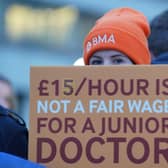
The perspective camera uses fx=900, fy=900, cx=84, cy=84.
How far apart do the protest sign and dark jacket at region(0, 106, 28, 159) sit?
0.27m

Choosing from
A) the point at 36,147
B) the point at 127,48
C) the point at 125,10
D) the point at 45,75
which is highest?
the point at 125,10

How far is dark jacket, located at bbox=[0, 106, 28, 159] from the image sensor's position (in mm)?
3219

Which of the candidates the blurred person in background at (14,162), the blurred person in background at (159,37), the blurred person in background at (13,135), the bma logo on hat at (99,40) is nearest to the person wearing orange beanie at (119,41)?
the bma logo on hat at (99,40)

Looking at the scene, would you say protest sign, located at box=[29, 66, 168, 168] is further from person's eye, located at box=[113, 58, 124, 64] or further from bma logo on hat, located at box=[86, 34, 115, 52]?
bma logo on hat, located at box=[86, 34, 115, 52]

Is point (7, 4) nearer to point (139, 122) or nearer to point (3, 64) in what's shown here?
point (3, 64)

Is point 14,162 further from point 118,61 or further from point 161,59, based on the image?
point 161,59

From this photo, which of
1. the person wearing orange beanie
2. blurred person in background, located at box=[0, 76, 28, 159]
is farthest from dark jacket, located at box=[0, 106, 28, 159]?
the person wearing orange beanie

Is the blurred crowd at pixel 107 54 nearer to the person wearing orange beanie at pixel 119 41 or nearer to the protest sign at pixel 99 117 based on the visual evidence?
the person wearing orange beanie at pixel 119 41

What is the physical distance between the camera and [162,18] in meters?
4.05

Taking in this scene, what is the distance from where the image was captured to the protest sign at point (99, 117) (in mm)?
2920

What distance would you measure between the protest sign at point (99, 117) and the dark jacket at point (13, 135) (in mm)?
270

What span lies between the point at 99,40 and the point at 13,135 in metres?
0.62

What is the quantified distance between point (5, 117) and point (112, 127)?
55 cm

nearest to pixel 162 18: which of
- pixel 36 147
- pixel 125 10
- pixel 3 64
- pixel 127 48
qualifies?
pixel 125 10
